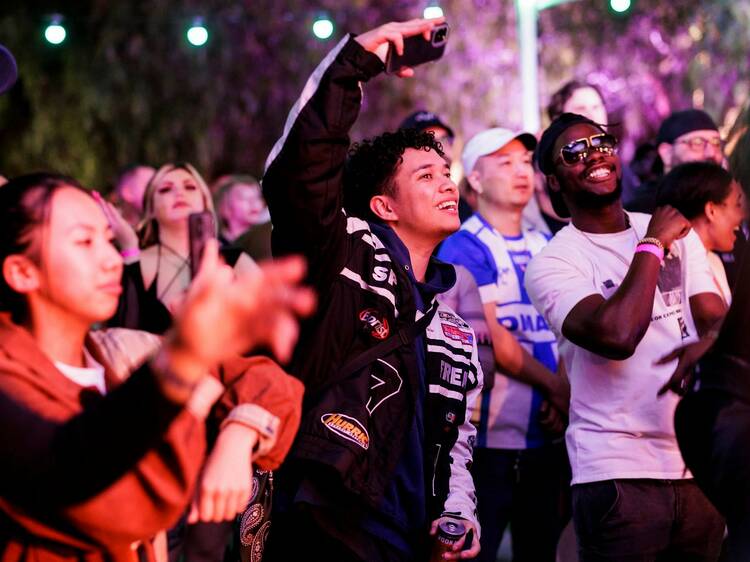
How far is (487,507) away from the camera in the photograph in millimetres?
5559

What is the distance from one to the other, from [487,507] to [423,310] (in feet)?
5.80

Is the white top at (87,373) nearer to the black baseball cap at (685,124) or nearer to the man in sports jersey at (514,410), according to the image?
the man in sports jersey at (514,410)

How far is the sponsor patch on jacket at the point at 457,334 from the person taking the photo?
13.8 ft

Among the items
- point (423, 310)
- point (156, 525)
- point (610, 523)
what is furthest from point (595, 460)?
point (156, 525)

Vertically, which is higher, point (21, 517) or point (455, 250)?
point (455, 250)

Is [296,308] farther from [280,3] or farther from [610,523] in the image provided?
[280,3]

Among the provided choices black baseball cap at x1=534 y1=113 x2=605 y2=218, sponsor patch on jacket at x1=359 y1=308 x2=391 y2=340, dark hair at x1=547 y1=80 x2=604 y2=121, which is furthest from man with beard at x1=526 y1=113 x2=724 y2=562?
dark hair at x1=547 y1=80 x2=604 y2=121

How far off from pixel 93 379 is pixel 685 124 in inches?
183

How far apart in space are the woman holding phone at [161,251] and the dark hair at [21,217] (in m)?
2.98

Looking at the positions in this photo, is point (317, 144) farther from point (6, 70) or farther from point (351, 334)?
point (6, 70)

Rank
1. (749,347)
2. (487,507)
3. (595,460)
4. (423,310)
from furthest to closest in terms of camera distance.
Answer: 1. (487,507)
2. (595,460)
3. (423,310)
4. (749,347)

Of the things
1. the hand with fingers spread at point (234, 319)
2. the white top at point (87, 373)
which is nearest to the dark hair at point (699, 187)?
the white top at point (87, 373)

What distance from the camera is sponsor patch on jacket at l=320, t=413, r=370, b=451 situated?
3684mm

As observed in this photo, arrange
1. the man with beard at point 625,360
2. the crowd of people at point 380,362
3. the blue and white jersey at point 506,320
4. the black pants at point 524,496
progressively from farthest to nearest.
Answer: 1. the blue and white jersey at point 506,320
2. the black pants at point 524,496
3. the man with beard at point 625,360
4. the crowd of people at point 380,362
